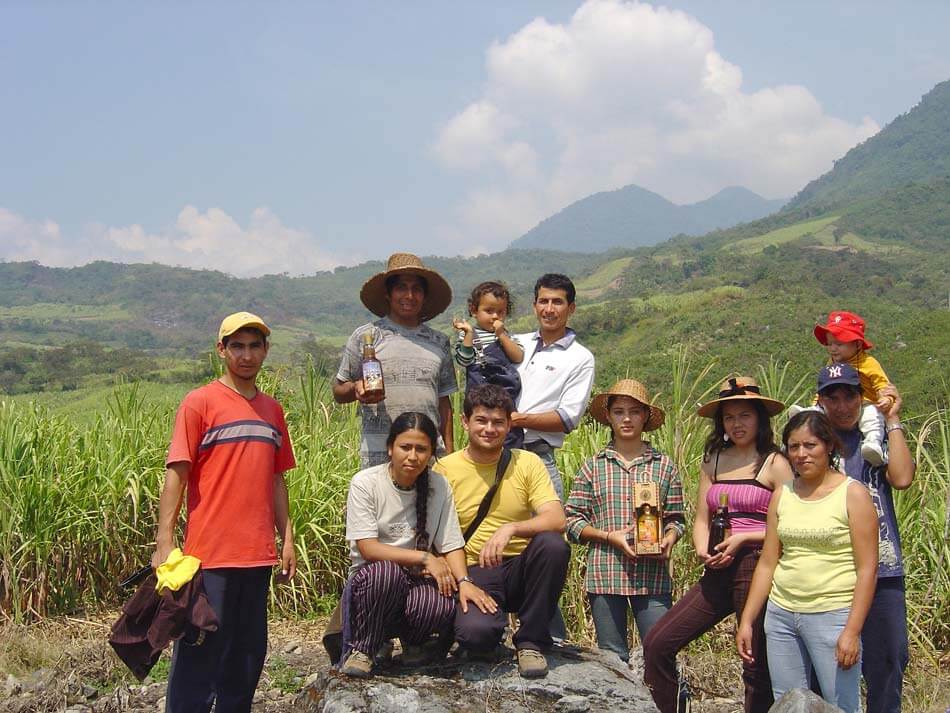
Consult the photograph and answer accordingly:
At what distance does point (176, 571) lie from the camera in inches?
115

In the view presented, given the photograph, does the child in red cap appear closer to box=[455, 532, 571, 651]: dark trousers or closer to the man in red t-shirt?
box=[455, 532, 571, 651]: dark trousers

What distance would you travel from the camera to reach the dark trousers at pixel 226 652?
9.99 feet

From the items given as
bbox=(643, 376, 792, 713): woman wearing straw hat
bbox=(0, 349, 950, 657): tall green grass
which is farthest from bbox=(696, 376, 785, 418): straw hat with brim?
bbox=(0, 349, 950, 657): tall green grass

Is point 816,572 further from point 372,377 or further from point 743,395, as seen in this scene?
point 372,377

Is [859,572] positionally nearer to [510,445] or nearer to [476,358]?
[510,445]

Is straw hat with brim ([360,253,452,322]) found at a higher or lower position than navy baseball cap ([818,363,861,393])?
higher

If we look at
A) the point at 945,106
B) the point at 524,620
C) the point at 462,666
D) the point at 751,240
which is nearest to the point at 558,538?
the point at 524,620

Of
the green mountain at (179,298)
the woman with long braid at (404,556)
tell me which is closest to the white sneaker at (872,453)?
the woman with long braid at (404,556)

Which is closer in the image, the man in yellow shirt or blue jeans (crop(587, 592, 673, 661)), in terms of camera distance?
the man in yellow shirt

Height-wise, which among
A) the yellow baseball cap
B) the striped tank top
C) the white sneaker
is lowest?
the striped tank top

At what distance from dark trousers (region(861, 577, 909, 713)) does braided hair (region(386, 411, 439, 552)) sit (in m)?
1.69

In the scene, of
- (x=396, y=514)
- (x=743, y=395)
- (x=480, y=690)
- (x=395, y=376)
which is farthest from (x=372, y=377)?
(x=743, y=395)

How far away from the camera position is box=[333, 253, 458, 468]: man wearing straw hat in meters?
3.77

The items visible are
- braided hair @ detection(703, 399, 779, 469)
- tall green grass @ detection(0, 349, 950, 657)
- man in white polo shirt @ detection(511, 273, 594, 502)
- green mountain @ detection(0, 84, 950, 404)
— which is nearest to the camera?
braided hair @ detection(703, 399, 779, 469)
